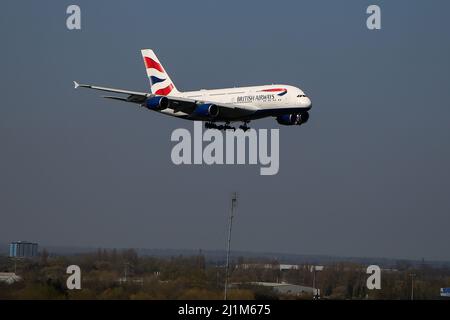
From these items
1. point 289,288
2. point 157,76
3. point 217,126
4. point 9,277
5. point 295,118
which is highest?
point 157,76

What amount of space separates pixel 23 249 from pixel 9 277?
1397 centimetres

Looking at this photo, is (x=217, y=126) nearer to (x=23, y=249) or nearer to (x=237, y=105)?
(x=237, y=105)

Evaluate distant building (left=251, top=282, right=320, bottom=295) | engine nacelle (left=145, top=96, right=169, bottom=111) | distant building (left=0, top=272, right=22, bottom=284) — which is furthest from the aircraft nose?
distant building (left=0, top=272, right=22, bottom=284)

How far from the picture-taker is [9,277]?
63.2 meters

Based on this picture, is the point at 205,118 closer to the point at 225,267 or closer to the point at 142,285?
the point at 225,267

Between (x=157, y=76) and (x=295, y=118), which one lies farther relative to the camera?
(x=157, y=76)

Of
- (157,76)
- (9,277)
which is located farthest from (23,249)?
(157,76)

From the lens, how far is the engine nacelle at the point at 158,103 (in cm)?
8381

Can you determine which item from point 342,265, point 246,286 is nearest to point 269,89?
point 342,265

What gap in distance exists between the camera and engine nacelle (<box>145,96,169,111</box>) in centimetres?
8381

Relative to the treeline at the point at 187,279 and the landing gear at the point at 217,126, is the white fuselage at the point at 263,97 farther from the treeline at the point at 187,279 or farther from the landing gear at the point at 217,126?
the treeline at the point at 187,279

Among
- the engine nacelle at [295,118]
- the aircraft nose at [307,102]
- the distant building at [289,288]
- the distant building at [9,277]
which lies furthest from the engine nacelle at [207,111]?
the distant building at [9,277]

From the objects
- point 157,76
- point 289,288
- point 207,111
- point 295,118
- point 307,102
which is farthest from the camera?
point 157,76
